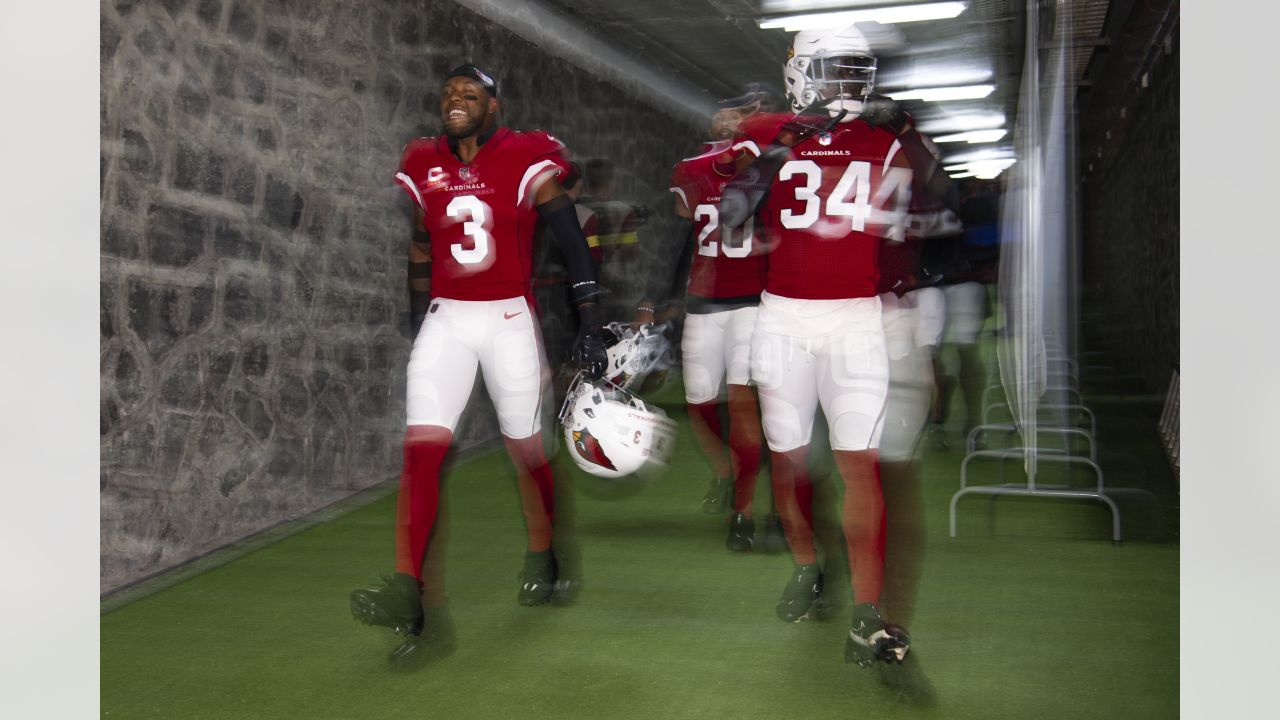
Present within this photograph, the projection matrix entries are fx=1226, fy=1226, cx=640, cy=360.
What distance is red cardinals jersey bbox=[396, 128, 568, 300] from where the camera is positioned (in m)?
2.61

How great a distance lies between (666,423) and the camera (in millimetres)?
2844

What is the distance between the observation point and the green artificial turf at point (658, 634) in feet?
7.42

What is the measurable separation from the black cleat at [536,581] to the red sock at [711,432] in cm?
96

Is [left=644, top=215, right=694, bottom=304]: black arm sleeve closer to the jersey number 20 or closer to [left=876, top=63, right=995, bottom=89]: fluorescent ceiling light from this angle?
the jersey number 20

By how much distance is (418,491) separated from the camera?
8.38 ft

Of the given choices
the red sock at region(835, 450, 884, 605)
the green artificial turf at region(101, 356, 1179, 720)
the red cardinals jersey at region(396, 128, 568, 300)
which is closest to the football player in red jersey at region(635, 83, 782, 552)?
the green artificial turf at region(101, 356, 1179, 720)

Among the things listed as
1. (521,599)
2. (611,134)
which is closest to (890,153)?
(521,599)

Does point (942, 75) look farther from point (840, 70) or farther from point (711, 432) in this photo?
point (840, 70)

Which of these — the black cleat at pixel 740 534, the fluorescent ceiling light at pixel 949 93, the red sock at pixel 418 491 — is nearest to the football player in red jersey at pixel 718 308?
the black cleat at pixel 740 534

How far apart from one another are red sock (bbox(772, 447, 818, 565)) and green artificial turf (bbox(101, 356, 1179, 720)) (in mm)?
177

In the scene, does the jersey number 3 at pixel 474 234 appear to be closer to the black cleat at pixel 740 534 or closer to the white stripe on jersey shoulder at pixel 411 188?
the white stripe on jersey shoulder at pixel 411 188

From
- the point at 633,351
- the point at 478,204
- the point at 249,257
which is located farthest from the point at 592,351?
the point at 249,257
